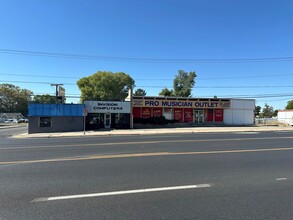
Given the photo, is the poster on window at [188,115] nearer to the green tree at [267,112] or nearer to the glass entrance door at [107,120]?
the glass entrance door at [107,120]

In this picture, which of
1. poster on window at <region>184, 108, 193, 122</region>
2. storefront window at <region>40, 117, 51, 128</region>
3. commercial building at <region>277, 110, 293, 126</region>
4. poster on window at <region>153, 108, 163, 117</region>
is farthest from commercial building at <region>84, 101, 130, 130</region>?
commercial building at <region>277, 110, 293, 126</region>

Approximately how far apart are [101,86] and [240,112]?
4096cm

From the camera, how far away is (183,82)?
76938 millimetres

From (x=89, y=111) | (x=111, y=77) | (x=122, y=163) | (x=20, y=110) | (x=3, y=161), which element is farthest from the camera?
(x=20, y=110)

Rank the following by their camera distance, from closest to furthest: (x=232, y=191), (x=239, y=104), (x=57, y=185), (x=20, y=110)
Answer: (x=232, y=191), (x=57, y=185), (x=239, y=104), (x=20, y=110)

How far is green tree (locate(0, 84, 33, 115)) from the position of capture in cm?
11654

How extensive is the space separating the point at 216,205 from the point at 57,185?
11.9 feet

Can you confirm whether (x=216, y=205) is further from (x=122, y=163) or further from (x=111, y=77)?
(x=111, y=77)

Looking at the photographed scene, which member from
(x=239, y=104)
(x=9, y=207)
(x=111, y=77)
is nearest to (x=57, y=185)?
(x=9, y=207)

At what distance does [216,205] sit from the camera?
5.14 m

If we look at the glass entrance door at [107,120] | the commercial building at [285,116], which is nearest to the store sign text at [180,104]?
the glass entrance door at [107,120]

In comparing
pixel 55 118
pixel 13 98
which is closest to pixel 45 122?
pixel 55 118

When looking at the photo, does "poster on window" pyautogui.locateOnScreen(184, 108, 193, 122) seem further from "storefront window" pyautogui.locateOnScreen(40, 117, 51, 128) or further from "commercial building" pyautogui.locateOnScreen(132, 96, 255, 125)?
"storefront window" pyautogui.locateOnScreen(40, 117, 51, 128)

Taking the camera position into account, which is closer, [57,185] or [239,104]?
[57,185]
